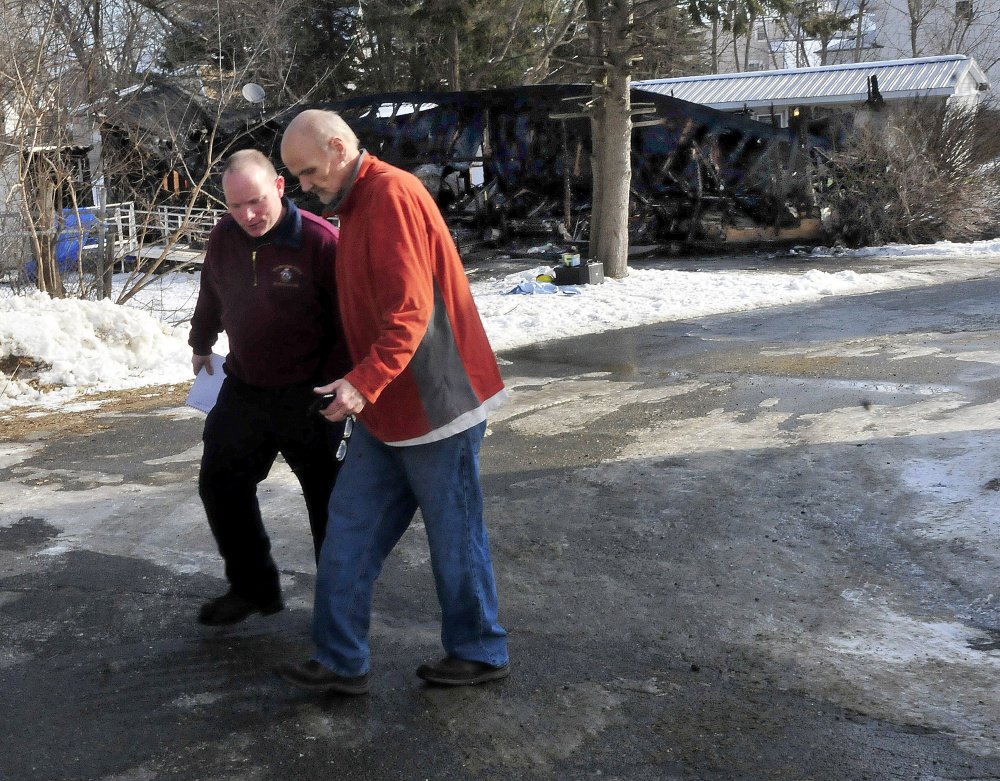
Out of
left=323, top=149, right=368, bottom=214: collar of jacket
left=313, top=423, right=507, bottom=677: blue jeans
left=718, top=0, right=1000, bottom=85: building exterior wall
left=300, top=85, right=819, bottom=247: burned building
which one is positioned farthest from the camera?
left=718, top=0, right=1000, bottom=85: building exterior wall

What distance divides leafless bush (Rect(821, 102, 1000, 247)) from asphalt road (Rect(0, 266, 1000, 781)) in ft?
43.6

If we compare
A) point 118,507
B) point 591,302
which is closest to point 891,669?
point 118,507

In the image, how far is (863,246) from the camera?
20.7m

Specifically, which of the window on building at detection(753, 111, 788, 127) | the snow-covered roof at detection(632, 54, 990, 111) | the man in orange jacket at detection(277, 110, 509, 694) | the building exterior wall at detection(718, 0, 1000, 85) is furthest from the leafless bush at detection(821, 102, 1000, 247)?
the building exterior wall at detection(718, 0, 1000, 85)

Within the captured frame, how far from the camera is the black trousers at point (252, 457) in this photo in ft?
13.1

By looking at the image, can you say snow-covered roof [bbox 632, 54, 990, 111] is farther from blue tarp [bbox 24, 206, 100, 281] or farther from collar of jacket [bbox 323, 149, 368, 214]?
collar of jacket [bbox 323, 149, 368, 214]

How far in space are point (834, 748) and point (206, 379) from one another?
2.57 m

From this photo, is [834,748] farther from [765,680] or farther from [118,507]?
[118,507]

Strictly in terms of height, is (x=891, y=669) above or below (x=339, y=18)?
below

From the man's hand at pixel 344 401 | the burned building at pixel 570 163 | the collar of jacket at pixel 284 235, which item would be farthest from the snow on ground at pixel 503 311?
the man's hand at pixel 344 401

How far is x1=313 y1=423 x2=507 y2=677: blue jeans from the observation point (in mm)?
3504

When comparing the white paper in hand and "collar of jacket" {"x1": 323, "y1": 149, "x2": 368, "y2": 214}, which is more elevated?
"collar of jacket" {"x1": 323, "y1": 149, "x2": 368, "y2": 214}

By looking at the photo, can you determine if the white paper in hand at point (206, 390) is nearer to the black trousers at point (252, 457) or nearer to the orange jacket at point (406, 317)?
the black trousers at point (252, 457)

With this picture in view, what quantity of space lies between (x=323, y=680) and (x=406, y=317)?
3.96ft
